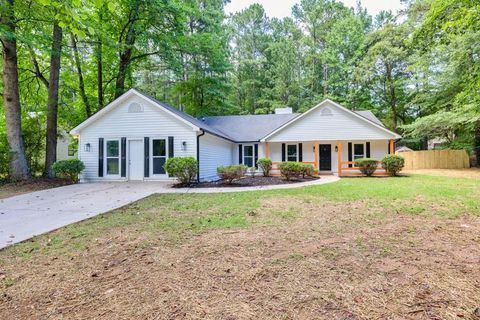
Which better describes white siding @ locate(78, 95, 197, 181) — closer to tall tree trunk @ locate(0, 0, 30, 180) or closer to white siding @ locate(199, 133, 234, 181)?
white siding @ locate(199, 133, 234, 181)

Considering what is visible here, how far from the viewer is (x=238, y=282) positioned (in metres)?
2.81

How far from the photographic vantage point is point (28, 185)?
11.3 m

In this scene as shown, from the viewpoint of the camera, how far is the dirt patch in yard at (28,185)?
993 centimetres

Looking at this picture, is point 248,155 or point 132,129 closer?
point 132,129

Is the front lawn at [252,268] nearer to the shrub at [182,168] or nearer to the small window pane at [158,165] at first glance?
the shrub at [182,168]

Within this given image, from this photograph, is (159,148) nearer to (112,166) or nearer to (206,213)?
(112,166)

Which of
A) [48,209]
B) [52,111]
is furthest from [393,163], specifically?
[52,111]

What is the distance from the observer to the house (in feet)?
42.9

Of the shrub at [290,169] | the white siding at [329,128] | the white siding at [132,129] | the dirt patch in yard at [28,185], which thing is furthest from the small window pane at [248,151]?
the dirt patch in yard at [28,185]

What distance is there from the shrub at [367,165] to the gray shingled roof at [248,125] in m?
6.36

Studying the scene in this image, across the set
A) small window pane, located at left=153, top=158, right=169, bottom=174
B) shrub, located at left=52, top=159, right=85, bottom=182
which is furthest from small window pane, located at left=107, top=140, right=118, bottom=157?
small window pane, located at left=153, top=158, right=169, bottom=174

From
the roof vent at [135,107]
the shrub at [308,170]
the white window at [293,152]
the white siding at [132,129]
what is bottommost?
the shrub at [308,170]

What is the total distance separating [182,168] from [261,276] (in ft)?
28.7

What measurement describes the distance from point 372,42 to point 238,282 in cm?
2999
